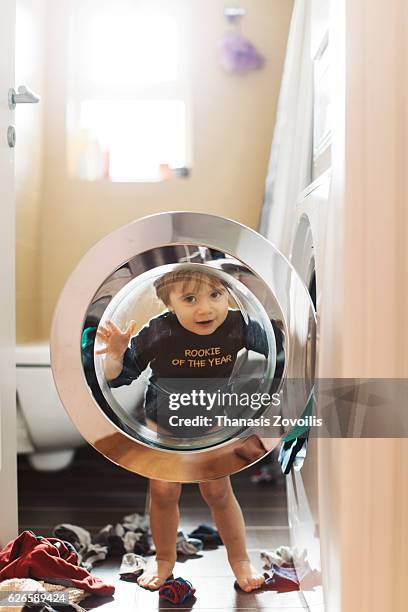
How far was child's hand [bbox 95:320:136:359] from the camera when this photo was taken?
1.07 m

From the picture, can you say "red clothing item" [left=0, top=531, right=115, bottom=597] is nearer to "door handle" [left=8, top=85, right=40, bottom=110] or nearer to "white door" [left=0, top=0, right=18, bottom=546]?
"white door" [left=0, top=0, right=18, bottom=546]

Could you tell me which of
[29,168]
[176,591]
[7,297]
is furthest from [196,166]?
[176,591]

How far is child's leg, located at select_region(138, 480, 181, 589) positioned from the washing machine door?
0.58 ft

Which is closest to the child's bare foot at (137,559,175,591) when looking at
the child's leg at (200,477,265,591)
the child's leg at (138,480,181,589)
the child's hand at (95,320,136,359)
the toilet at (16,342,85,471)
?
the child's leg at (138,480,181,589)

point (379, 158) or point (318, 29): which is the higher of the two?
point (318, 29)

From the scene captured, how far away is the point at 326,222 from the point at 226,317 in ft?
0.73

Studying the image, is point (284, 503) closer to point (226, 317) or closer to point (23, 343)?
point (226, 317)

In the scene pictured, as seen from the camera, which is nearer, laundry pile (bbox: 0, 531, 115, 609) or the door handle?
laundry pile (bbox: 0, 531, 115, 609)

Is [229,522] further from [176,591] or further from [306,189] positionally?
[306,189]

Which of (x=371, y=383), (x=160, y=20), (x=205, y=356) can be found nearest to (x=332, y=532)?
(x=371, y=383)

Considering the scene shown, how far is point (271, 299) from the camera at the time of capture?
41.5 inches

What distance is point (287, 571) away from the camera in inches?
50.9

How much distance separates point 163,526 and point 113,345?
385 millimetres

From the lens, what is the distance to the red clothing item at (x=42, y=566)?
117cm
